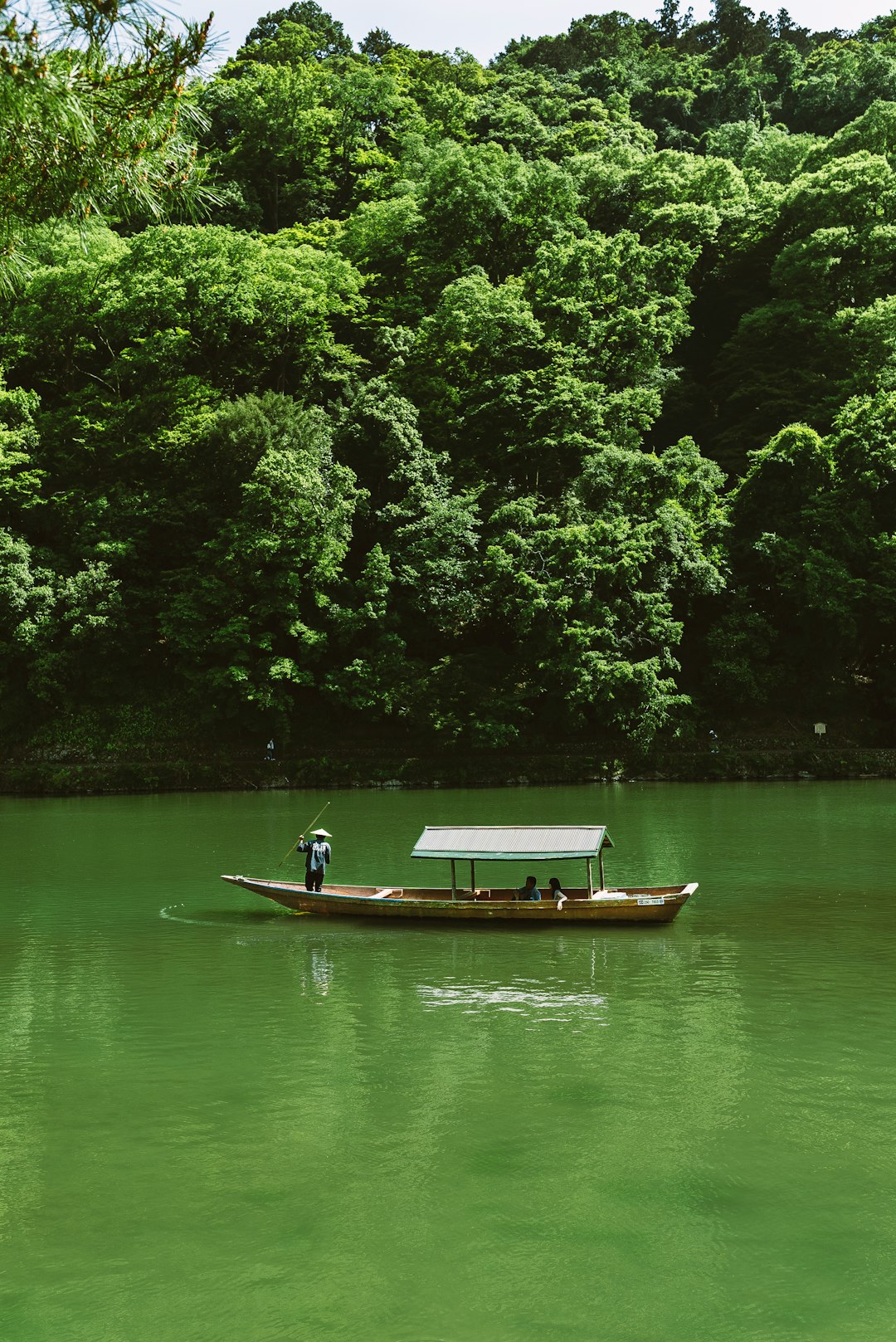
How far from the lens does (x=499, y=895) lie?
18.7 m

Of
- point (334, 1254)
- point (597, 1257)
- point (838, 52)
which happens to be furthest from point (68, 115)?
point (838, 52)

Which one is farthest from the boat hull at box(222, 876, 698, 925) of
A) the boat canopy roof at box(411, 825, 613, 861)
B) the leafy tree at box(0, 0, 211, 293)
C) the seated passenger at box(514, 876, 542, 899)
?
the leafy tree at box(0, 0, 211, 293)

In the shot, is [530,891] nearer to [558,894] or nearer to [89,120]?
[558,894]

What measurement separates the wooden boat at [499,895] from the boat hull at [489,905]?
1 centimetres

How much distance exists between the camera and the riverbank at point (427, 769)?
3988 cm

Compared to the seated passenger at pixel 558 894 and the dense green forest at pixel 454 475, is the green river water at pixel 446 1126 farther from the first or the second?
the dense green forest at pixel 454 475

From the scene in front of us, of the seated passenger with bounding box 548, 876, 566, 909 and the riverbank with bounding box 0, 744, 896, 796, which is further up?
the riverbank with bounding box 0, 744, 896, 796

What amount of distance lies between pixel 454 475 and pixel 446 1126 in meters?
40.7

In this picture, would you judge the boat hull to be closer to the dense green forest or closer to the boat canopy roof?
the boat canopy roof

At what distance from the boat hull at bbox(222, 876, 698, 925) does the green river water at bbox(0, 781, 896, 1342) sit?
268mm

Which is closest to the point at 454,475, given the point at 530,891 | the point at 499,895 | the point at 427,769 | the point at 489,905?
the point at 427,769

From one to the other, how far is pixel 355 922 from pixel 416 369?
34977 millimetres

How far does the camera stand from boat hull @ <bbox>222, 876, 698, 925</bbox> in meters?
17.6

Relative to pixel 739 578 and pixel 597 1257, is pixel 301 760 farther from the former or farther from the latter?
pixel 597 1257
